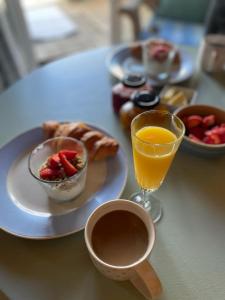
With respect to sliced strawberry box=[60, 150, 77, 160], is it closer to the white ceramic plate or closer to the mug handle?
the white ceramic plate

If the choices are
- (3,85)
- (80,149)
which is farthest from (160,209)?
(3,85)

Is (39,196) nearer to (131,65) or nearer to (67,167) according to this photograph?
(67,167)

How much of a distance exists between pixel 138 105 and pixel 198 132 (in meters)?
0.18

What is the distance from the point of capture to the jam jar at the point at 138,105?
799 millimetres

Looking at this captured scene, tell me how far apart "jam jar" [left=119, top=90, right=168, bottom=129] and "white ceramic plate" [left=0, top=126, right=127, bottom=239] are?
119 mm

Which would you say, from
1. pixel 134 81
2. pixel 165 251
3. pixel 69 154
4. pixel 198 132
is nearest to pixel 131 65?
pixel 134 81

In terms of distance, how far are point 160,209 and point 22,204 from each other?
0.33 m

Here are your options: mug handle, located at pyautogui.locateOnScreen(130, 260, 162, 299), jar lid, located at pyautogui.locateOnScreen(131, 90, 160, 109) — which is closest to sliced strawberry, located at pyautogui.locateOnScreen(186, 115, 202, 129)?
jar lid, located at pyautogui.locateOnScreen(131, 90, 160, 109)

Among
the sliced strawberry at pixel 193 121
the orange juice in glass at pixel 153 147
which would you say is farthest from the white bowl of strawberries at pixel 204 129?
the orange juice in glass at pixel 153 147

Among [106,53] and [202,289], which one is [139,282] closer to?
[202,289]

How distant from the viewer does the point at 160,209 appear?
67cm

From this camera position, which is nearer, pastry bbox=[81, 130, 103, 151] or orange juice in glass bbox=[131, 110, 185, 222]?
orange juice in glass bbox=[131, 110, 185, 222]

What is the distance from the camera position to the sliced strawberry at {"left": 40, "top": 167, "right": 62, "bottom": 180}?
2.05ft

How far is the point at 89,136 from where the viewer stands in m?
0.77
